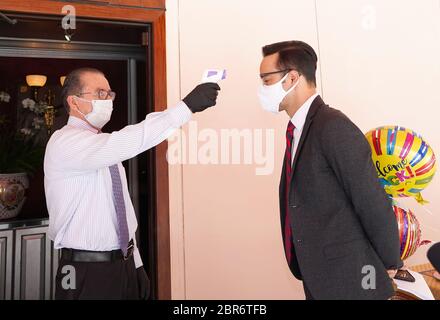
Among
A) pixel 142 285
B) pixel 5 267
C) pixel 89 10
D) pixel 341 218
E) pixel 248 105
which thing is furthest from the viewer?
pixel 5 267

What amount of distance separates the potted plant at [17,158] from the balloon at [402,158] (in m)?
2.23

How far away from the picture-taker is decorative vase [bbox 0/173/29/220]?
2.30 m

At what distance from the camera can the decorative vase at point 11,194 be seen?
2.30m

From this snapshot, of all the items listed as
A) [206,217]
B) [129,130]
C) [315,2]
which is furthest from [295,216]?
[315,2]

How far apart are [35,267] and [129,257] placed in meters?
1.18

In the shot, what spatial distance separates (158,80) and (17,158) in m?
1.25

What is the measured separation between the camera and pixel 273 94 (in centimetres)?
140

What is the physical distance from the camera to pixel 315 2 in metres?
2.25

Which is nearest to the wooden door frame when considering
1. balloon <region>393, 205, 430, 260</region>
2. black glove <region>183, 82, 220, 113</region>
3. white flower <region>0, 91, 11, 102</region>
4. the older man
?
the older man

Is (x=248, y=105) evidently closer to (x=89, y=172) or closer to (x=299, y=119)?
(x=299, y=119)

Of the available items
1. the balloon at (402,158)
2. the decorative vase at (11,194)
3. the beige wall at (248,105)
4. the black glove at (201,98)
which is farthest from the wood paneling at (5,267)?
the balloon at (402,158)

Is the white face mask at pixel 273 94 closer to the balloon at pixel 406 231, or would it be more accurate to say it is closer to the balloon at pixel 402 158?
the balloon at pixel 402 158

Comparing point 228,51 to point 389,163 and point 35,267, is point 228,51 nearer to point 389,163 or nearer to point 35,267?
point 389,163

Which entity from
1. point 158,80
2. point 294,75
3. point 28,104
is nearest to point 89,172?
point 158,80
